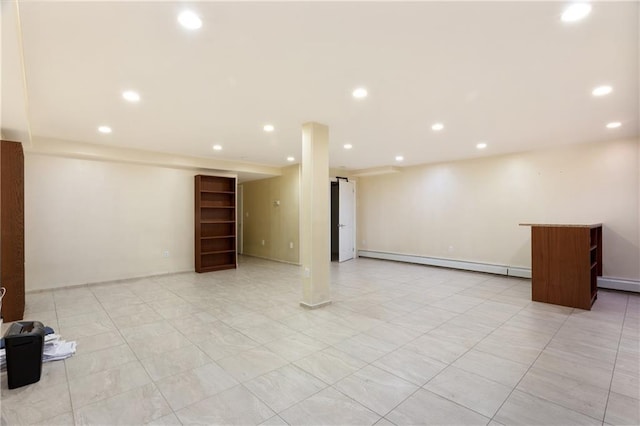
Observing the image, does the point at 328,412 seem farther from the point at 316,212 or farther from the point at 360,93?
the point at 360,93

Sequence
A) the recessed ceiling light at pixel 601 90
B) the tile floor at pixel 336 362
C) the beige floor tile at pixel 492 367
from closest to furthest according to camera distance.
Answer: the tile floor at pixel 336 362 < the beige floor tile at pixel 492 367 < the recessed ceiling light at pixel 601 90

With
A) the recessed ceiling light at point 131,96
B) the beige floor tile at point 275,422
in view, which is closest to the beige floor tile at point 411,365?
the beige floor tile at point 275,422

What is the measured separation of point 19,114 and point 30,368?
9.21ft

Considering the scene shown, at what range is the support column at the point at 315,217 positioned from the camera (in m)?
3.97

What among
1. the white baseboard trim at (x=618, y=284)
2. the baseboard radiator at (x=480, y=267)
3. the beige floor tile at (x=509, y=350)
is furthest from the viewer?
the baseboard radiator at (x=480, y=267)

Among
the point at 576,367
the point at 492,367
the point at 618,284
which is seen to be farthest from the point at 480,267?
the point at 492,367

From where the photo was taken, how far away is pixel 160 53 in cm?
234

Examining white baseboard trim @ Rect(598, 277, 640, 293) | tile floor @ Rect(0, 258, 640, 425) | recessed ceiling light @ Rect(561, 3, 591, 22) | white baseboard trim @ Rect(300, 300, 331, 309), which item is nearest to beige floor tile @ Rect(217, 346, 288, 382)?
tile floor @ Rect(0, 258, 640, 425)

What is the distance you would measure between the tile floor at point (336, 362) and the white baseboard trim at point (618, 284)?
10.1 inches

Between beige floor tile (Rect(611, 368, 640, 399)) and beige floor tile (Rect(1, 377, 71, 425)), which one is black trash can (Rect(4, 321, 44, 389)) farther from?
beige floor tile (Rect(611, 368, 640, 399))

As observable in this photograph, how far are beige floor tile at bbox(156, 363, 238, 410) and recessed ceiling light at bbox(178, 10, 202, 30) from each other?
8.51ft

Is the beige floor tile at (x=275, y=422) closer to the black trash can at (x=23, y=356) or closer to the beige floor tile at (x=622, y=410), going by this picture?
the black trash can at (x=23, y=356)

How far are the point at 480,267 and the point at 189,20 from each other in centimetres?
679

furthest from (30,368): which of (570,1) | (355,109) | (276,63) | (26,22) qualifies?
(570,1)
